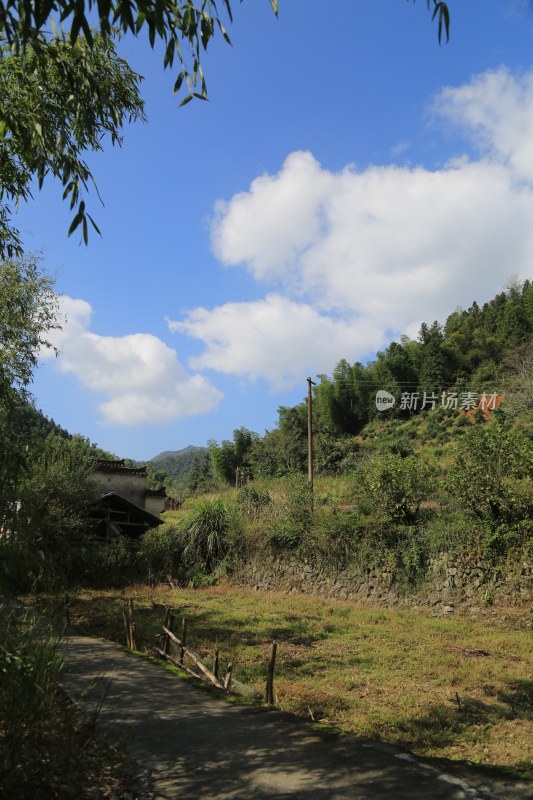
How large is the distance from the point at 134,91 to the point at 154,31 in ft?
10.7

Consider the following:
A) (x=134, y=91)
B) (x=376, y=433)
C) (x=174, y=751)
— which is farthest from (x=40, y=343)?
(x=376, y=433)

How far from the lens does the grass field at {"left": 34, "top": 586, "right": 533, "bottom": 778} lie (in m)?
6.22

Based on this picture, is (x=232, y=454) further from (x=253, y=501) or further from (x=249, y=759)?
(x=249, y=759)

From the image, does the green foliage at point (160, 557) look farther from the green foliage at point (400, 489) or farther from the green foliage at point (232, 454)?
the green foliage at point (232, 454)

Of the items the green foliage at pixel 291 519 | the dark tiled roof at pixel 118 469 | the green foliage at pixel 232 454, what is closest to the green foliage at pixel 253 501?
the green foliage at pixel 291 519

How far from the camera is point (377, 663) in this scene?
952 centimetres

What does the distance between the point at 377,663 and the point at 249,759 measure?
20.1 ft

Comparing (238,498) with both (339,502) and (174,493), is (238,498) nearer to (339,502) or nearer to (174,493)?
(339,502)

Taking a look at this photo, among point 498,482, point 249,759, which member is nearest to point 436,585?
point 498,482

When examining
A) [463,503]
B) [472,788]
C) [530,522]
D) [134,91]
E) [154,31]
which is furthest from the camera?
[463,503]

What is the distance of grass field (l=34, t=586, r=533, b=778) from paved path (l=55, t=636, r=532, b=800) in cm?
52

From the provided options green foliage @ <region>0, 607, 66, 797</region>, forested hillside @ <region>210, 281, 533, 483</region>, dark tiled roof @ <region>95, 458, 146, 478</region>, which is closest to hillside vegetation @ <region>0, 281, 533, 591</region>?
green foliage @ <region>0, 607, 66, 797</region>

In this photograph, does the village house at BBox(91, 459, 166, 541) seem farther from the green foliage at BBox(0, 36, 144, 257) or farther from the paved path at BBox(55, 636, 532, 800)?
the green foliage at BBox(0, 36, 144, 257)

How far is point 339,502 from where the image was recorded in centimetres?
2230
